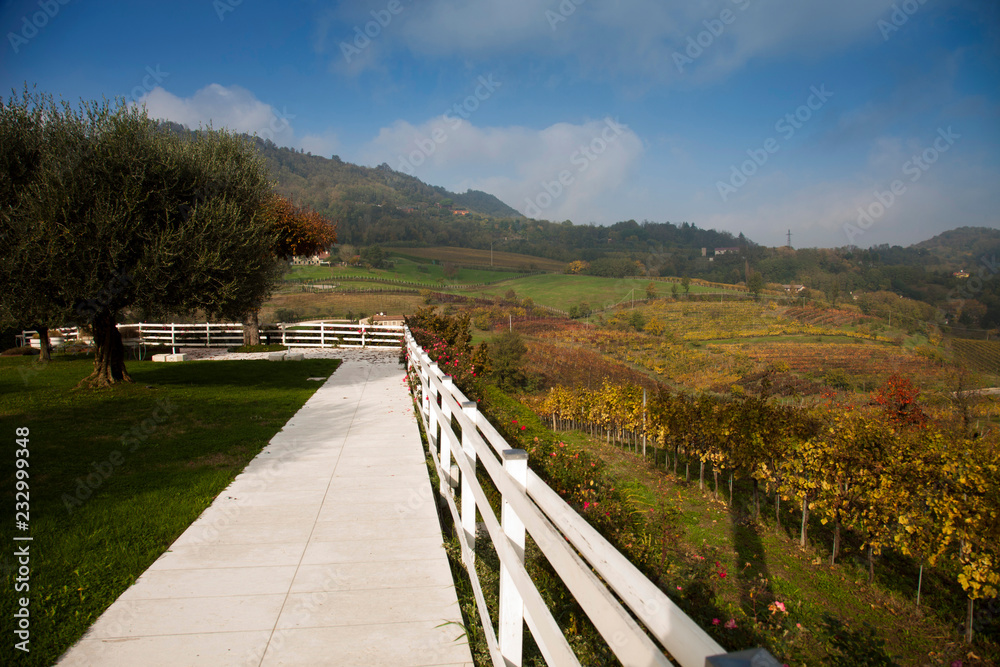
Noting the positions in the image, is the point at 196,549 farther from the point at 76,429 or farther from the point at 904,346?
the point at 904,346

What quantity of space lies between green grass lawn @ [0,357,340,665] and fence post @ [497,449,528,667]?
2.28 meters

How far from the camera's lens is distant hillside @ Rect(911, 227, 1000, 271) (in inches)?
2378

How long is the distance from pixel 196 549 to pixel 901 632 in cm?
961

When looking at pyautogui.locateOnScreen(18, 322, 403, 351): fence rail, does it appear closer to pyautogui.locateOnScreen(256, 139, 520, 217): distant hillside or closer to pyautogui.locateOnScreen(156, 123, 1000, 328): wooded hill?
pyautogui.locateOnScreen(156, 123, 1000, 328): wooded hill

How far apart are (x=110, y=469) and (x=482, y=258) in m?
83.5

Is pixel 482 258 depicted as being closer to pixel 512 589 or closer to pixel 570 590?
pixel 512 589

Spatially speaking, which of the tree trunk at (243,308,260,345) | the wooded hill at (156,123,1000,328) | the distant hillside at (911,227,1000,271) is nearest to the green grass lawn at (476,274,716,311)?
the wooded hill at (156,123,1000,328)

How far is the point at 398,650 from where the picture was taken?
271 centimetres

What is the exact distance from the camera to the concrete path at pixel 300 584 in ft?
8.82

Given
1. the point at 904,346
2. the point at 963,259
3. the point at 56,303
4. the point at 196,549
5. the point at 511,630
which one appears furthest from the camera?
the point at 963,259

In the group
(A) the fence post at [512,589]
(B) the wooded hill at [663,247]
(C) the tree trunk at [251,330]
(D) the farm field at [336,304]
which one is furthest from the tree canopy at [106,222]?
(B) the wooded hill at [663,247]

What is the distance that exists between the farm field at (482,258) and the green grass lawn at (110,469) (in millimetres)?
68269

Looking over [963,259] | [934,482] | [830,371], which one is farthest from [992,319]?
[934,482]

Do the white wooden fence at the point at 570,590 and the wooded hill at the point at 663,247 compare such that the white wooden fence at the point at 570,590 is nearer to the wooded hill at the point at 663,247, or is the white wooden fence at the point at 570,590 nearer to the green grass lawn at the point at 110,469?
the green grass lawn at the point at 110,469
